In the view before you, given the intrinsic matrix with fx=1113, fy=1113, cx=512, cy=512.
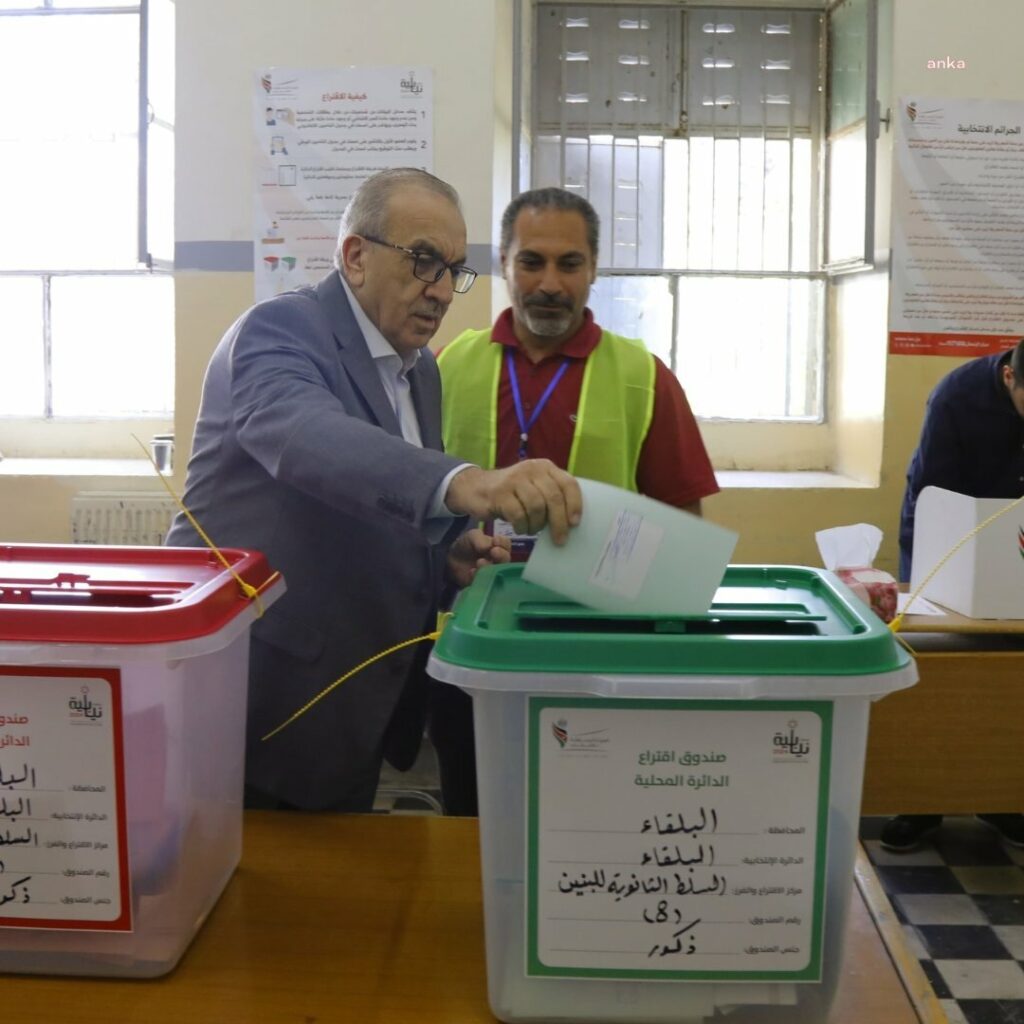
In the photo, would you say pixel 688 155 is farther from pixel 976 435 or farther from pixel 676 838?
pixel 676 838

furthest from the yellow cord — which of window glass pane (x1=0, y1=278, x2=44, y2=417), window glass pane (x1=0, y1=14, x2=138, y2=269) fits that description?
window glass pane (x1=0, y1=278, x2=44, y2=417)

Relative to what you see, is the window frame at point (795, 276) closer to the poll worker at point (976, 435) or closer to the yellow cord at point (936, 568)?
the poll worker at point (976, 435)

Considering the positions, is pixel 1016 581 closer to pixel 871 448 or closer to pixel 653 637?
pixel 871 448

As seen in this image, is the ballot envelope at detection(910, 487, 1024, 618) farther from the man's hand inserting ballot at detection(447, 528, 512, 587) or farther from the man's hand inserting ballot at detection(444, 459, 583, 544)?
the man's hand inserting ballot at detection(444, 459, 583, 544)

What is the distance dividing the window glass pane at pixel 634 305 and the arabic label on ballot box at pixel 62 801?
362 cm

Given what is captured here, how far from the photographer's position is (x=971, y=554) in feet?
8.39

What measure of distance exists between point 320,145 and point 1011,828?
9.49ft

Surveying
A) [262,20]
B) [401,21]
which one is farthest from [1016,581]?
[262,20]

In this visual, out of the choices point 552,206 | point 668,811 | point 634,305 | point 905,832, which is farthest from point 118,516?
point 668,811

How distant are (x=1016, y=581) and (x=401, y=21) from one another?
249 cm

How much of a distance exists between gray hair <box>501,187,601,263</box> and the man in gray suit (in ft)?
2.46

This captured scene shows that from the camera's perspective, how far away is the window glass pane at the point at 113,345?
4398 mm

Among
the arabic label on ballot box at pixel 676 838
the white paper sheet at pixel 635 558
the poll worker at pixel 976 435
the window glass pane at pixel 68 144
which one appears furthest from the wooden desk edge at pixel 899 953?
the window glass pane at pixel 68 144

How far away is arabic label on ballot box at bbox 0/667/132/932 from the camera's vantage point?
0.78 metres
